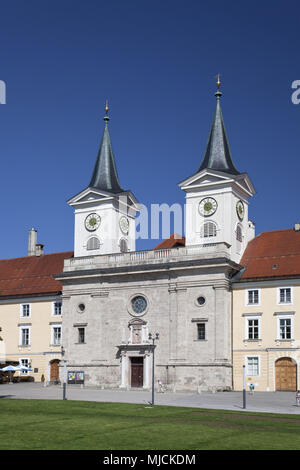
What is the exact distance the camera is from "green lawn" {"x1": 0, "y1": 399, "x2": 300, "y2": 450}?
69.7 ft

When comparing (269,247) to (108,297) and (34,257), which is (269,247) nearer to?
(108,297)

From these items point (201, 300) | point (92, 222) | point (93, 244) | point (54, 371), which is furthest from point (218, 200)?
point (54, 371)

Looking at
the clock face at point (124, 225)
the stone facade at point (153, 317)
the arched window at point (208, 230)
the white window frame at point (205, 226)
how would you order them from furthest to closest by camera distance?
the clock face at point (124, 225) → the arched window at point (208, 230) → the white window frame at point (205, 226) → the stone facade at point (153, 317)

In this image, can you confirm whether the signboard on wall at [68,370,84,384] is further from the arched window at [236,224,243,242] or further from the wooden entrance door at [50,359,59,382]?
→ the arched window at [236,224,243,242]

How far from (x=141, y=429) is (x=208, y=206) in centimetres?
3439

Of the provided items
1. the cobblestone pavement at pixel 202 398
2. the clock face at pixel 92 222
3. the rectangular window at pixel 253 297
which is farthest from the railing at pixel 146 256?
the cobblestone pavement at pixel 202 398

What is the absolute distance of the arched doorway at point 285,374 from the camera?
51719 millimetres

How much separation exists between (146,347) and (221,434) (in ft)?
107

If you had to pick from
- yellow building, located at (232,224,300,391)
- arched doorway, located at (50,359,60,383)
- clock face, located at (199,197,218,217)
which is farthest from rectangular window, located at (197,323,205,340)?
arched doorway, located at (50,359,60,383)

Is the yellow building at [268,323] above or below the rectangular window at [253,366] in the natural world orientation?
above

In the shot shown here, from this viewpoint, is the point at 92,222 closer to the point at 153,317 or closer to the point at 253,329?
the point at 153,317

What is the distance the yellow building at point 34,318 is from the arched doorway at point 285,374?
73.0ft

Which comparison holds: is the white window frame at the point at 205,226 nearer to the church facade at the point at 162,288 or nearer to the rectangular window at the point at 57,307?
the church facade at the point at 162,288

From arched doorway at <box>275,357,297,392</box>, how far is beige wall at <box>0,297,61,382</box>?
22237mm
